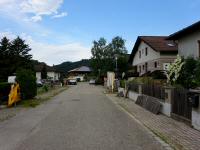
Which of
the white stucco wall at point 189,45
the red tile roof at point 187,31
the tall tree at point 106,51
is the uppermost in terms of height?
the tall tree at point 106,51

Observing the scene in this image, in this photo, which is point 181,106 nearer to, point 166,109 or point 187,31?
point 166,109

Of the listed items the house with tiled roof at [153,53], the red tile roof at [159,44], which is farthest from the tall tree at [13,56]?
the red tile roof at [159,44]

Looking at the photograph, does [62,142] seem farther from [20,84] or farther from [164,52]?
[164,52]

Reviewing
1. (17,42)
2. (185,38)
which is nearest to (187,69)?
(185,38)

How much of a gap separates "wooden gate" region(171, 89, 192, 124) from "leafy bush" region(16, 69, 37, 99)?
44.8ft

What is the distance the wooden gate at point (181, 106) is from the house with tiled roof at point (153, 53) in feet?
79.1

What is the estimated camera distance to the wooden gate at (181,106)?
13039 millimetres

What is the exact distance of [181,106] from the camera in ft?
45.4

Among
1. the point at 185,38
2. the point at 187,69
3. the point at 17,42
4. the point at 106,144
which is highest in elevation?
the point at 17,42

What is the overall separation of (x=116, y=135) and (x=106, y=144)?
1.55 meters

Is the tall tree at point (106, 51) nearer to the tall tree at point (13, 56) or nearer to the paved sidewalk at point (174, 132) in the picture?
the tall tree at point (13, 56)

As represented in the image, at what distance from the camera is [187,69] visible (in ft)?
75.5

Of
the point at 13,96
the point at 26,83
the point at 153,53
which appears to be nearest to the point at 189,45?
the point at 26,83

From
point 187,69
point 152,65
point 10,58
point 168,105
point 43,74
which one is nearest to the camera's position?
point 168,105
